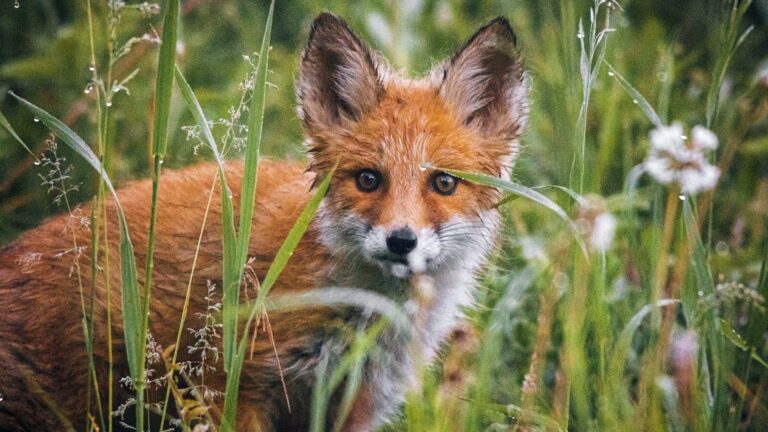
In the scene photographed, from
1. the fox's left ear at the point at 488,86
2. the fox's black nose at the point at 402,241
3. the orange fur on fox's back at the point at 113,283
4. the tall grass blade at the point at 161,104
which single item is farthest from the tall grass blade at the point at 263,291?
the fox's left ear at the point at 488,86

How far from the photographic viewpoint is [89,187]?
18.5 ft

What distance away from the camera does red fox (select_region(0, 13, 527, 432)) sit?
13.0ft

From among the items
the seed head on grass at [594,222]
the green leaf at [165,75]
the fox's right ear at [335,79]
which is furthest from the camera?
the fox's right ear at [335,79]

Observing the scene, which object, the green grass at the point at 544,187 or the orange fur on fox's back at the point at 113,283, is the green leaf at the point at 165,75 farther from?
the orange fur on fox's back at the point at 113,283

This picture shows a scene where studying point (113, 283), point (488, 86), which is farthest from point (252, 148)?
point (488, 86)

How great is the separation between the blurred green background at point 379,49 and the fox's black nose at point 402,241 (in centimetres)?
113

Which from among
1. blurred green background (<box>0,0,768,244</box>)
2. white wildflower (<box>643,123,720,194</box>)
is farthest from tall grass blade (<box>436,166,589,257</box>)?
blurred green background (<box>0,0,768,244</box>)

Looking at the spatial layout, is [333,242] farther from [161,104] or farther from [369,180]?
[161,104]

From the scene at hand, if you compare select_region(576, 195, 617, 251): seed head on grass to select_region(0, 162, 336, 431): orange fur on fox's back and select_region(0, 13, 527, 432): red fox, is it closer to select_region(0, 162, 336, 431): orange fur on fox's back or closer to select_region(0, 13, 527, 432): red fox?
select_region(0, 13, 527, 432): red fox

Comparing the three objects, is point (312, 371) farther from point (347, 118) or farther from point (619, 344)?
point (619, 344)

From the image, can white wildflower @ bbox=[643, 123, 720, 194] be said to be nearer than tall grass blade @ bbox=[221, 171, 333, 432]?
Yes

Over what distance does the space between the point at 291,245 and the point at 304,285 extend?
1.01 metres

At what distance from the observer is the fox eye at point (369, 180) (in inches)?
159

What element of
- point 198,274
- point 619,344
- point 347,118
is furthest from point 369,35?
point 619,344
